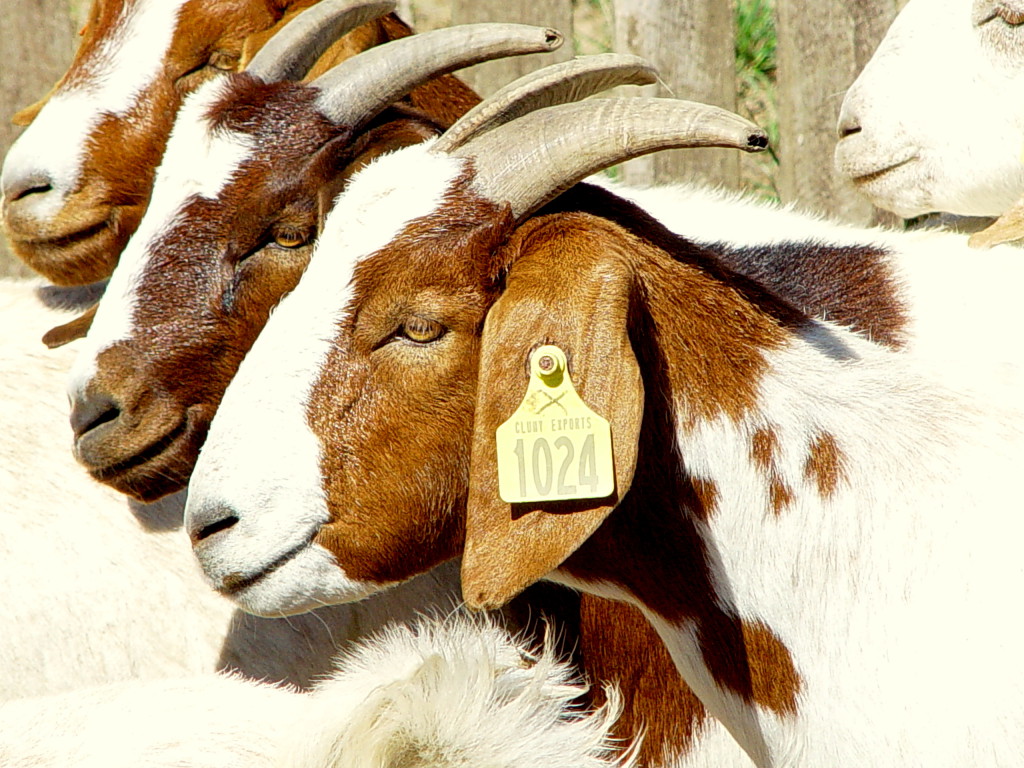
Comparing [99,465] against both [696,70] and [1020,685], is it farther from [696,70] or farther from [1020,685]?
[696,70]

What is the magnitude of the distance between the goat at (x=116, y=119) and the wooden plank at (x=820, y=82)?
76.4 inches

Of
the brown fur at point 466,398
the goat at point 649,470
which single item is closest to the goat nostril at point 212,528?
the goat at point 649,470

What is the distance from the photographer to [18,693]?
111 inches

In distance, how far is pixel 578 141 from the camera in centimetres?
215

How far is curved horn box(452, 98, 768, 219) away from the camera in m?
2.11

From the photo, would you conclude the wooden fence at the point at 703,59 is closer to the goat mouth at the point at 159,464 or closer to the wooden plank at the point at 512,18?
the wooden plank at the point at 512,18

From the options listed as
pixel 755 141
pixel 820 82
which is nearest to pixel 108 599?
pixel 755 141

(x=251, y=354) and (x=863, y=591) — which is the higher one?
(x=251, y=354)

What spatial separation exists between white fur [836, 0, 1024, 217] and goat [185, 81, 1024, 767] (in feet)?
5.64

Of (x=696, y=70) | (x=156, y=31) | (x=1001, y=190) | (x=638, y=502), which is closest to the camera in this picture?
(x=638, y=502)

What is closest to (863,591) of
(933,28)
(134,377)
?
(134,377)

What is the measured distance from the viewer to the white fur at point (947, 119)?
370 centimetres

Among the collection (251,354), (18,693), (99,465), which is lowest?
(18,693)

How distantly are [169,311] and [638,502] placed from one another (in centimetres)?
114
